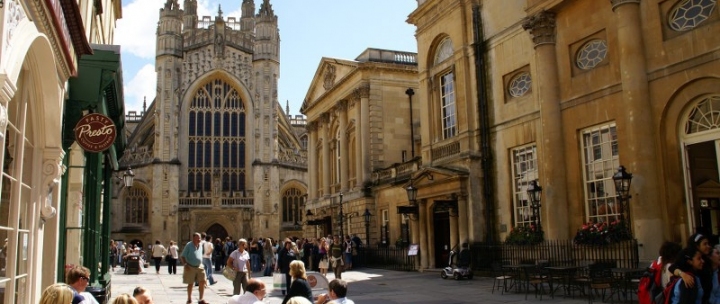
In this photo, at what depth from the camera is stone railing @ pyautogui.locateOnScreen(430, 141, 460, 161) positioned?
22.2 meters

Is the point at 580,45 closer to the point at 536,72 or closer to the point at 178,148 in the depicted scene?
the point at 536,72

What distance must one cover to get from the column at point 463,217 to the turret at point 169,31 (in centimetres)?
3875

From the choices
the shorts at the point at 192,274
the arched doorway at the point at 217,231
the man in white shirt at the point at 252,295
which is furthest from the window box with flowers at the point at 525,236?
the arched doorway at the point at 217,231

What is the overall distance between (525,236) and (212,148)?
39621 millimetres

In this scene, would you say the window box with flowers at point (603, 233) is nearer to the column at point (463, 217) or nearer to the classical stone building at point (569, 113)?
the classical stone building at point (569, 113)

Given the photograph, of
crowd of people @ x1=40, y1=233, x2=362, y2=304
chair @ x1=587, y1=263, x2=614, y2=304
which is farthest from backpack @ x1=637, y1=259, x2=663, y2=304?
chair @ x1=587, y1=263, x2=614, y2=304

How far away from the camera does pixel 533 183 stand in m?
17.5

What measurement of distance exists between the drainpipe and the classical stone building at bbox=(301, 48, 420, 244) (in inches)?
291

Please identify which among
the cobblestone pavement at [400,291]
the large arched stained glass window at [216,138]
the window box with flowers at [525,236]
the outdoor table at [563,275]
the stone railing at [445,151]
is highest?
the large arched stained glass window at [216,138]

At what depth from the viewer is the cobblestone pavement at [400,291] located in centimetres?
1469

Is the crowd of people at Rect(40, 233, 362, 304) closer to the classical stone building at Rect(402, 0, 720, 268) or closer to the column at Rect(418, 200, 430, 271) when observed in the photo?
the column at Rect(418, 200, 430, 271)

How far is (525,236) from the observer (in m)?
18.4

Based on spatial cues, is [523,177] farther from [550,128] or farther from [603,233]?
[603,233]

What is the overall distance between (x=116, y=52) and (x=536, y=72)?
1204cm
